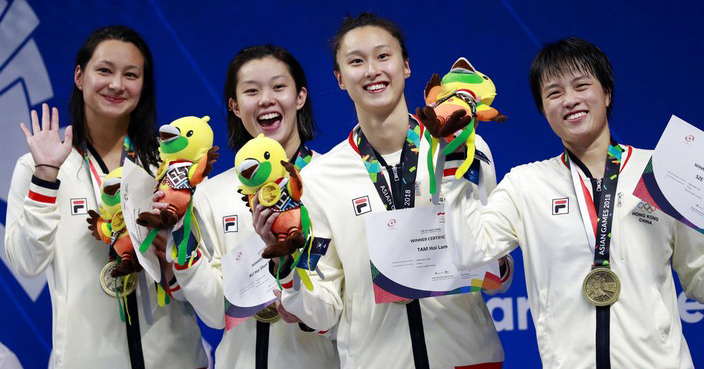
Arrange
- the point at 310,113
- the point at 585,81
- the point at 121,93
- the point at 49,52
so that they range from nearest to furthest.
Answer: the point at 585,81, the point at 121,93, the point at 310,113, the point at 49,52

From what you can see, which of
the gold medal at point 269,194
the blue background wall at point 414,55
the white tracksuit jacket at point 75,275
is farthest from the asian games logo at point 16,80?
the gold medal at point 269,194

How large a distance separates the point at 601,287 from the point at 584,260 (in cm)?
9

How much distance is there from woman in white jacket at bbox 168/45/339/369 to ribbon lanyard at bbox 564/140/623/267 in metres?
0.96

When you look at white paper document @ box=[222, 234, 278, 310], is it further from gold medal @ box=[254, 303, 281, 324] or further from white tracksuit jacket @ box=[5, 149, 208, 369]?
white tracksuit jacket @ box=[5, 149, 208, 369]

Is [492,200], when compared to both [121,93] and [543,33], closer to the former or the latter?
[121,93]

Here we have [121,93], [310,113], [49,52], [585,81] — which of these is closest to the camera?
[585,81]

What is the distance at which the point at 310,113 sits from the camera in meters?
3.13

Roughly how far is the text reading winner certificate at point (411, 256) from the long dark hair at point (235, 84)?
0.74 m

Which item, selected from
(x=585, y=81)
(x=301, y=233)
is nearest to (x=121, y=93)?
(x=301, y=233)

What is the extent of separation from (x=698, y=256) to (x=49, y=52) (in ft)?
9.92

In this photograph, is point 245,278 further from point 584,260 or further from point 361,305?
point 584,260

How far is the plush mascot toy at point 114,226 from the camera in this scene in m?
2.66

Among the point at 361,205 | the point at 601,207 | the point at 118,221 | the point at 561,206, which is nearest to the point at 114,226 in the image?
the point at 118,221

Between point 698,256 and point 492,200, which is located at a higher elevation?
point 492,200
